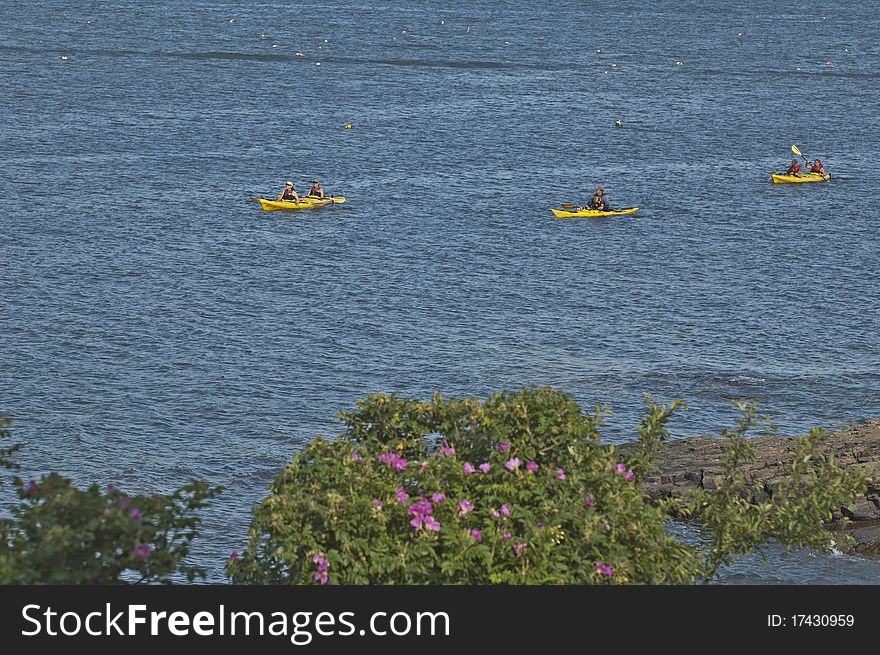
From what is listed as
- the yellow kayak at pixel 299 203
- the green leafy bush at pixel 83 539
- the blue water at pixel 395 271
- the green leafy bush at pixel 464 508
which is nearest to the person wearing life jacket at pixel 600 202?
the blue water at pixel 395 271

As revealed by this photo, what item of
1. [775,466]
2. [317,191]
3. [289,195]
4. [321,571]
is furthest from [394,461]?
[317,191]

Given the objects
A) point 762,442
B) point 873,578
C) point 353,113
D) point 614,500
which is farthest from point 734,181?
point 614,500

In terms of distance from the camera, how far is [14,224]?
101125mm

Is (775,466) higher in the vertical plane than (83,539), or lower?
higher

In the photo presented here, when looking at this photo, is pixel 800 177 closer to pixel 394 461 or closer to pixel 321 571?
pixel 394 461

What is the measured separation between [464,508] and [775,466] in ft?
104

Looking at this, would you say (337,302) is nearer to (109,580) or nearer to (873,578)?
(873,578)

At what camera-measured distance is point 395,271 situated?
91312mm

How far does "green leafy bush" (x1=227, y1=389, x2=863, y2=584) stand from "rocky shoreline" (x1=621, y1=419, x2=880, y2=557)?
24.3 m

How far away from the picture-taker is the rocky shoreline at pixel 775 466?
49469mm

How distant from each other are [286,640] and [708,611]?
5207 mm

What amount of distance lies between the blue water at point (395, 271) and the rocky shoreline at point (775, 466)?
244 cm

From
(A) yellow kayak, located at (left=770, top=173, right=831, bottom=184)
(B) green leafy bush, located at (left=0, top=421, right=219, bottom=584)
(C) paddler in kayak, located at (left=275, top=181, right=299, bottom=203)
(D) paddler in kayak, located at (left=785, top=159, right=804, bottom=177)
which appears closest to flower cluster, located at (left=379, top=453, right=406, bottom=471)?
(B) green leafy bush, located at (left=0, top=421, right=219, bottom=584)

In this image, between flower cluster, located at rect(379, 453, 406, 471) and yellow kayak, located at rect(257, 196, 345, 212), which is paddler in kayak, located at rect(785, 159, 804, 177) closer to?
yellow kayak, located at rect(257, 196, 345, 212)
